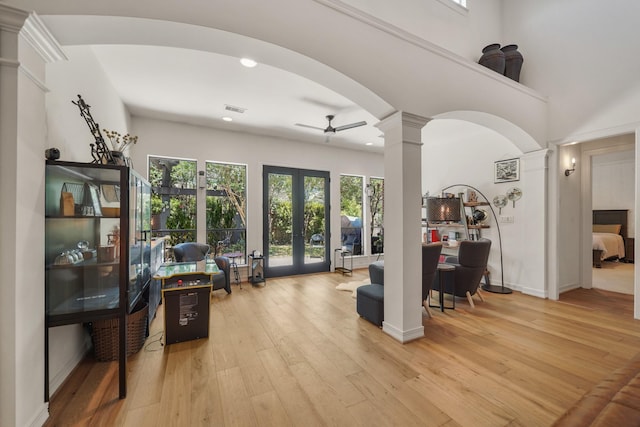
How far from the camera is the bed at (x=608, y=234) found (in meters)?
6.24

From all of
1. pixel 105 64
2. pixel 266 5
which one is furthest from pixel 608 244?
pixel 105 64

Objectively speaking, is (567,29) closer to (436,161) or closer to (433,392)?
(436,161)

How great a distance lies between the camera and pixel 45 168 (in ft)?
5.54

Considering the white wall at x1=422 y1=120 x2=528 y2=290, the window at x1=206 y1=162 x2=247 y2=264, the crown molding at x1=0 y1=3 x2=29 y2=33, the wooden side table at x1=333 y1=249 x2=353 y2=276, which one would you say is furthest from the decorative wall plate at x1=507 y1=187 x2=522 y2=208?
the crown molding at x1=0 y1=3 x2=29 y2=33

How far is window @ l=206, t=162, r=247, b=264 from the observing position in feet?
17.0

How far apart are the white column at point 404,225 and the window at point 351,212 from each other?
3.72m

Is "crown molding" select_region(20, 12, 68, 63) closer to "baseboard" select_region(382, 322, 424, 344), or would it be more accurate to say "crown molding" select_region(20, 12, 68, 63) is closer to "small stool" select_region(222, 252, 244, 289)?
"baseboard" select_region(382, 322, 424, 344)

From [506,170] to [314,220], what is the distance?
391 cm

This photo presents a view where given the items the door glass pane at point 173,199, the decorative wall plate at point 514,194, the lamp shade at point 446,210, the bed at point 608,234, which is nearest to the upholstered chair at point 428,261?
the lamp shade at point 446,210

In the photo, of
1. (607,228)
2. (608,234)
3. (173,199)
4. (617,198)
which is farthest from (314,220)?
(617,198)

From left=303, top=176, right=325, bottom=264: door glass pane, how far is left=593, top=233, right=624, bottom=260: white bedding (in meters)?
6.64

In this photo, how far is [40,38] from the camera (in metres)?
1.55

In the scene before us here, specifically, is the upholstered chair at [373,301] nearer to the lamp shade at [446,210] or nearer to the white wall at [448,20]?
the lamp shade at [446,210]

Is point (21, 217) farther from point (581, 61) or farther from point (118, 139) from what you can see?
point (581, 61)
